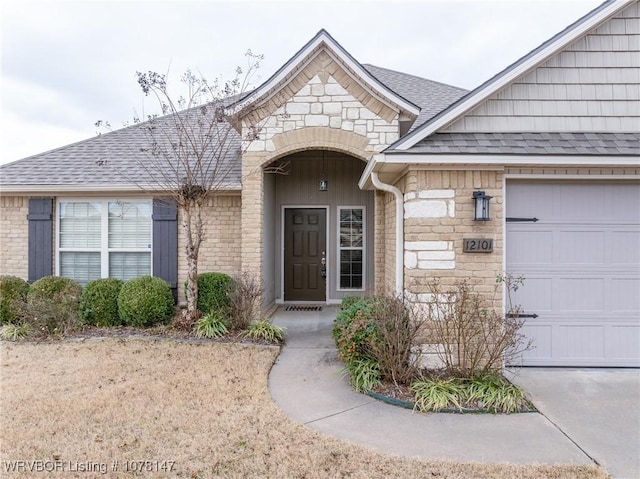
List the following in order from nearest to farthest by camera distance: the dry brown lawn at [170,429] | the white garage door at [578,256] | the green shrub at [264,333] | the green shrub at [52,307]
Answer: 1. the dry brown lawn at [170,429]
2. the white garage door at [578,256]
3. the green shrub at [264,333]
4. the green shrub at [52,307]

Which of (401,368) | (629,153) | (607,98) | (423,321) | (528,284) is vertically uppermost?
(607,98)

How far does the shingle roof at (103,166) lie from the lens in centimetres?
775

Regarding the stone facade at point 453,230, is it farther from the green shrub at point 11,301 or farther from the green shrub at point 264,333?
the green shrub at point 11,301

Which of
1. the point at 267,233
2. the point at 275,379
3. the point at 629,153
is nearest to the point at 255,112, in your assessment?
the point at 267,233

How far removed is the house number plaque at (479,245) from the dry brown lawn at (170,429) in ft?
7.82

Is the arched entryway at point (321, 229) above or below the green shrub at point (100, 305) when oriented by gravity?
above

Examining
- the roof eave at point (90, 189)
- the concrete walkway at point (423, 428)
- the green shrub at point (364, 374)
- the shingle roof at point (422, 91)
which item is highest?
the shingle roof at point (422, 91)

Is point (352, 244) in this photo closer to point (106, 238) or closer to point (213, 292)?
point (213, 292)

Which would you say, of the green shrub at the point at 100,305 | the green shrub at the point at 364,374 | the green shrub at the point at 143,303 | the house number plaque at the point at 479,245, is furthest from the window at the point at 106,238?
the house number plaque at the point at 479,245

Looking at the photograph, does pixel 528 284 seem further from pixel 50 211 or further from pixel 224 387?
pixel 50 211

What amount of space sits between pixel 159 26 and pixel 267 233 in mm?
5692

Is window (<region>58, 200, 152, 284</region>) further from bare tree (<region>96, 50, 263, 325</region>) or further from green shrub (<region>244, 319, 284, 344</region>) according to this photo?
green shrub (<region>244, 319, 284, 344</region>)

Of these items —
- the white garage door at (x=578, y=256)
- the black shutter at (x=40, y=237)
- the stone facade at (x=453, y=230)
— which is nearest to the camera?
the stone facade at (x=453, y=230)

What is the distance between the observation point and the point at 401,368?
4316mm
